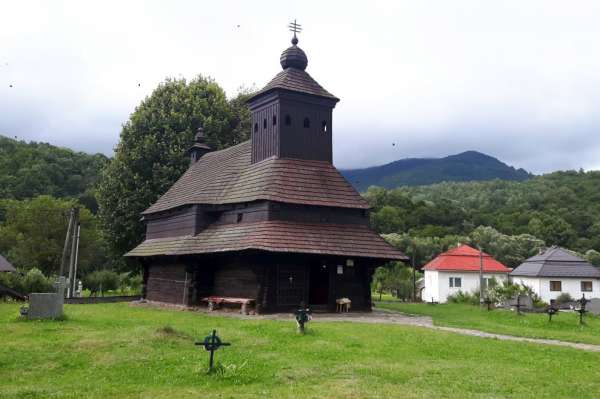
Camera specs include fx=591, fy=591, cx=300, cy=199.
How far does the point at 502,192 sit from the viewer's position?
100 m

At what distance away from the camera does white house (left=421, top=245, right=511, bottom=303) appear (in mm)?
44281

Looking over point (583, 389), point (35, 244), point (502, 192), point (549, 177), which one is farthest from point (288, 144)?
point (549, 177)

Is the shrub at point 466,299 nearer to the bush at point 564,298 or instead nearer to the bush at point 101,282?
the bush at point 564,298

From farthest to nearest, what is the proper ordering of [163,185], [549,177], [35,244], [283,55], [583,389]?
1. [549,177]
2. [35,244]
3. [163,185]
4. [283,55]
5. [583,389]

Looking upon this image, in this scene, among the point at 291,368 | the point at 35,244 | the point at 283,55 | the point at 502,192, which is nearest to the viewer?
the point at 291,368

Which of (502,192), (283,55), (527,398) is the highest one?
(502,192)

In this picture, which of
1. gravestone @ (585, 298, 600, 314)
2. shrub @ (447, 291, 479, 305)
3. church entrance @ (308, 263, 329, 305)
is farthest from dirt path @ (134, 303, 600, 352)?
shrub @ (447, 291, 479, 305)

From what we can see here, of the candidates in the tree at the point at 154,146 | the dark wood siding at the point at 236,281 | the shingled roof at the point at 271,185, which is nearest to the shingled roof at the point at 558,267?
the tree at the point at 154,146

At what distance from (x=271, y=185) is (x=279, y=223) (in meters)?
1.66

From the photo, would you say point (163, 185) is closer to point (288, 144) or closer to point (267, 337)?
point (288, 144)

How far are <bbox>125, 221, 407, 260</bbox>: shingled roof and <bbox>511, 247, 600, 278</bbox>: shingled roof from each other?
23.6 m

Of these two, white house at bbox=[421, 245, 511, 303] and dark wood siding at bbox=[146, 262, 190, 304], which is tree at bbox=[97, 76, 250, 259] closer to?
dark wood siding at bbox=[146, 262, 190, 304]

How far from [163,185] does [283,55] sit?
1318 centimetres

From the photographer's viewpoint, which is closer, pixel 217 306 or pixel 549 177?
pixel 217 306
